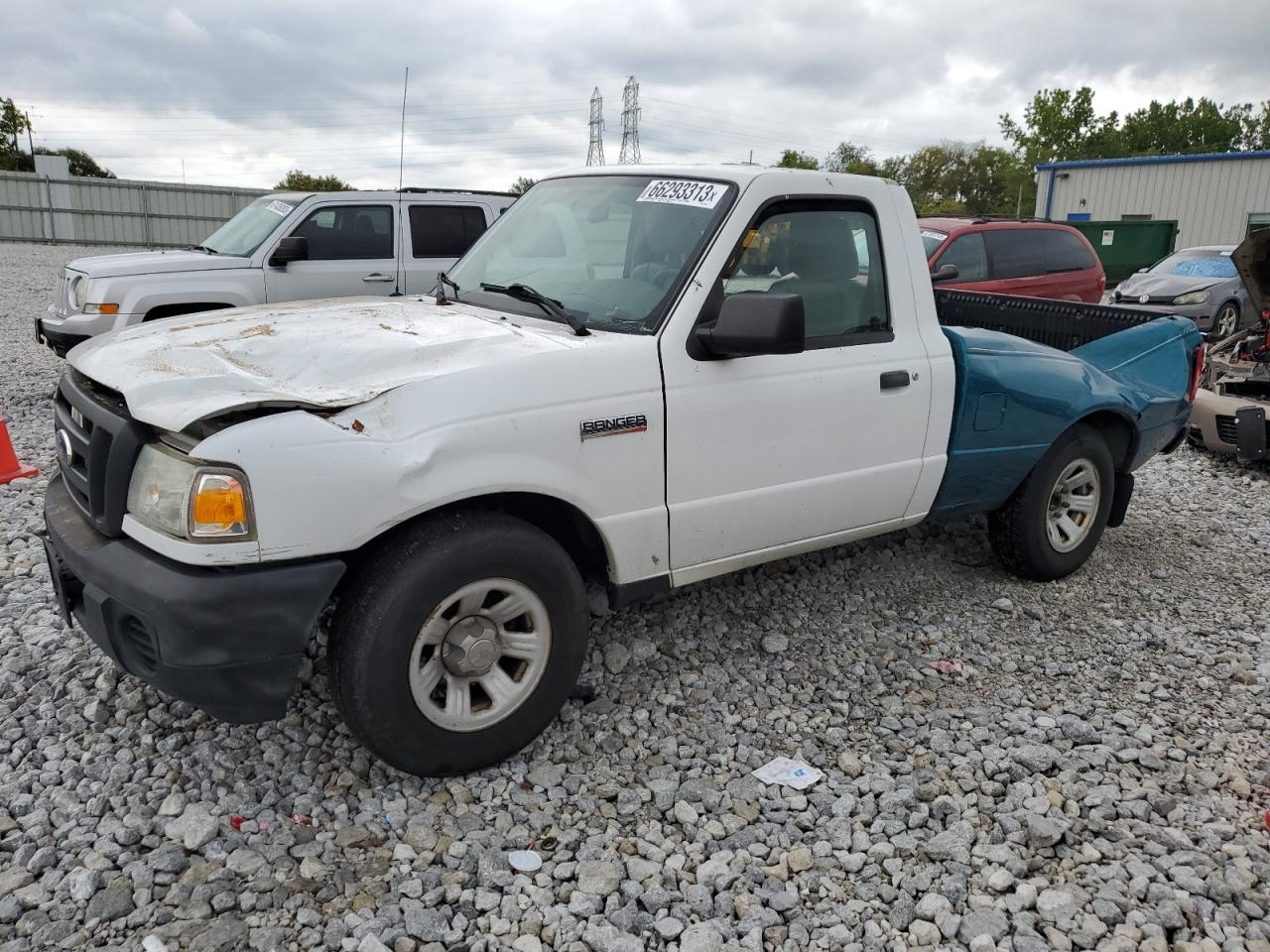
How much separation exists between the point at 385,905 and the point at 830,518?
222 cm

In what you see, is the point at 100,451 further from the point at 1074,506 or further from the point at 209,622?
the point at 1074,506

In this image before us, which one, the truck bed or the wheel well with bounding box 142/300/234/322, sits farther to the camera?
the wheel well with bounding box 142/300/234/322

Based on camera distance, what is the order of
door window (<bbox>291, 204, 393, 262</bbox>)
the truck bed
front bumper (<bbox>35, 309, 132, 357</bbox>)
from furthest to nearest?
door window (<bbox>291, 204, 393, 262</bbox>)
front bumper (<bbox>35, 309, 132, 357</bbox>)
the truck bed

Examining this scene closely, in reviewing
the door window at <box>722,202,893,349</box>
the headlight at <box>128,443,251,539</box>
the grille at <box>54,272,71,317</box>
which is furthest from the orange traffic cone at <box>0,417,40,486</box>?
the door window at <box>722,202,893,349</box>

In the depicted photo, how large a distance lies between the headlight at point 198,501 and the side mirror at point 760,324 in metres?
1.57

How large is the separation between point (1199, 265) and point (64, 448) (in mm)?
17768

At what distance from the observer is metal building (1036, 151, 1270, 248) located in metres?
31.4

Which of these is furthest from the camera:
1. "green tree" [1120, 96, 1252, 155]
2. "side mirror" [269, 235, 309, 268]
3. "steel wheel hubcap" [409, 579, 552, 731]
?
"green tree" [1120, 96, 1252, 155]

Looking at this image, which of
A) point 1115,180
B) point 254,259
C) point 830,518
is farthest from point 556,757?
point 1115,180

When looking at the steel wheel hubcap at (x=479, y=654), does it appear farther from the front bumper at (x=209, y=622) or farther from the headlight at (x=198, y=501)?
the headlight at (x=198, y=501)

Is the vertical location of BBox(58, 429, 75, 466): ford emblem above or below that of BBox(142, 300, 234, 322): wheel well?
below

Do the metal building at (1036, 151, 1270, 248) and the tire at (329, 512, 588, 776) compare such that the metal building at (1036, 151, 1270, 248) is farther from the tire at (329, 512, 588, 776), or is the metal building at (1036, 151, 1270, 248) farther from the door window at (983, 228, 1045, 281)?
the tire at (329, 512, 588, 776)

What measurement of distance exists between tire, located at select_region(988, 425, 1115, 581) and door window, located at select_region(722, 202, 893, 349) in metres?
1.33

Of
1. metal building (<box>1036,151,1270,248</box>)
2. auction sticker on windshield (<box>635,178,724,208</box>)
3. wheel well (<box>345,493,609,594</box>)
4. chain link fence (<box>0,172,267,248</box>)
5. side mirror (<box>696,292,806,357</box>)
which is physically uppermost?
metal building (<box>1036,151,1270,248</box>)
